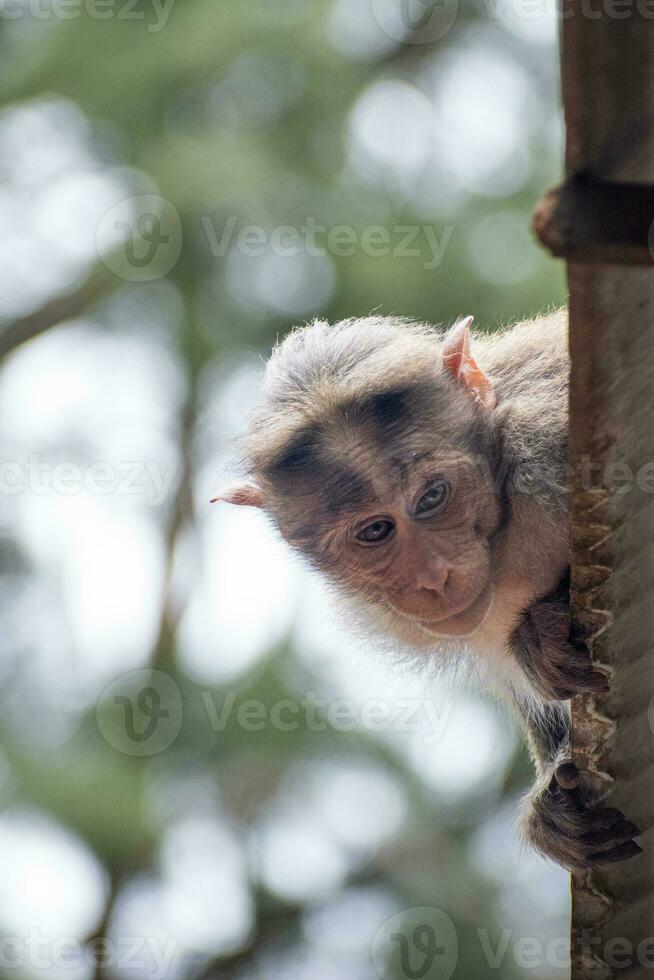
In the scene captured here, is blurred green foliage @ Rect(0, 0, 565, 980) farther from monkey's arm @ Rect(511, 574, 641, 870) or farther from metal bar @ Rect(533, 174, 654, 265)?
metal bar @ Rect(533, 174, 654, 265)

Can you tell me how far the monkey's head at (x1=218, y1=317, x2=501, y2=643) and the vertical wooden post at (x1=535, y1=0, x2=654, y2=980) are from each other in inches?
37.8

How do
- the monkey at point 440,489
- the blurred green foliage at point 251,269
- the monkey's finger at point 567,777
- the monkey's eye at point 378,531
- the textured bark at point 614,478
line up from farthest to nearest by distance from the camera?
the blurred green foliage at point 251,269 < the monkey's eye at point 378,531 < the monkey at point 440,489 < the monkey's finger at point 567,777 < the textured bark at point 614,478

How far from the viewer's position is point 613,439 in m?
1.74

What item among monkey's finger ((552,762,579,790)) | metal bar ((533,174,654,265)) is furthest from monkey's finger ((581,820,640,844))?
metal bar ((533,174,654,265))

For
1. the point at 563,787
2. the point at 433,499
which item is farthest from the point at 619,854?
the point at 433,499

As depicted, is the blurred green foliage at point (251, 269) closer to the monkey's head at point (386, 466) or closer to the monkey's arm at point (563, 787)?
the monkey's head at point (386, 466)

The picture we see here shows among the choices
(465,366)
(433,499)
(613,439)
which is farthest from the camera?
(465,366)

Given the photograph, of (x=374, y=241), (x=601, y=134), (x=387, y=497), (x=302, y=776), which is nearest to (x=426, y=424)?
(x=387, y=497)

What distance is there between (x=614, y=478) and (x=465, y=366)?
1.71 metres

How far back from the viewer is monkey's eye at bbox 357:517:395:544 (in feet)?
11.0

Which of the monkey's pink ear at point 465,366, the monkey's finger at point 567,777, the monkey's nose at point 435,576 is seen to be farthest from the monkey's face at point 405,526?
the monkey's finger at point 567,777

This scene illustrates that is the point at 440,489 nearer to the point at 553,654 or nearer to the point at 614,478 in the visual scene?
the point at 553,654

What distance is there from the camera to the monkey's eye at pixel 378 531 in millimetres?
3344

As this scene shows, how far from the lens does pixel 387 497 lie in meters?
3.37
